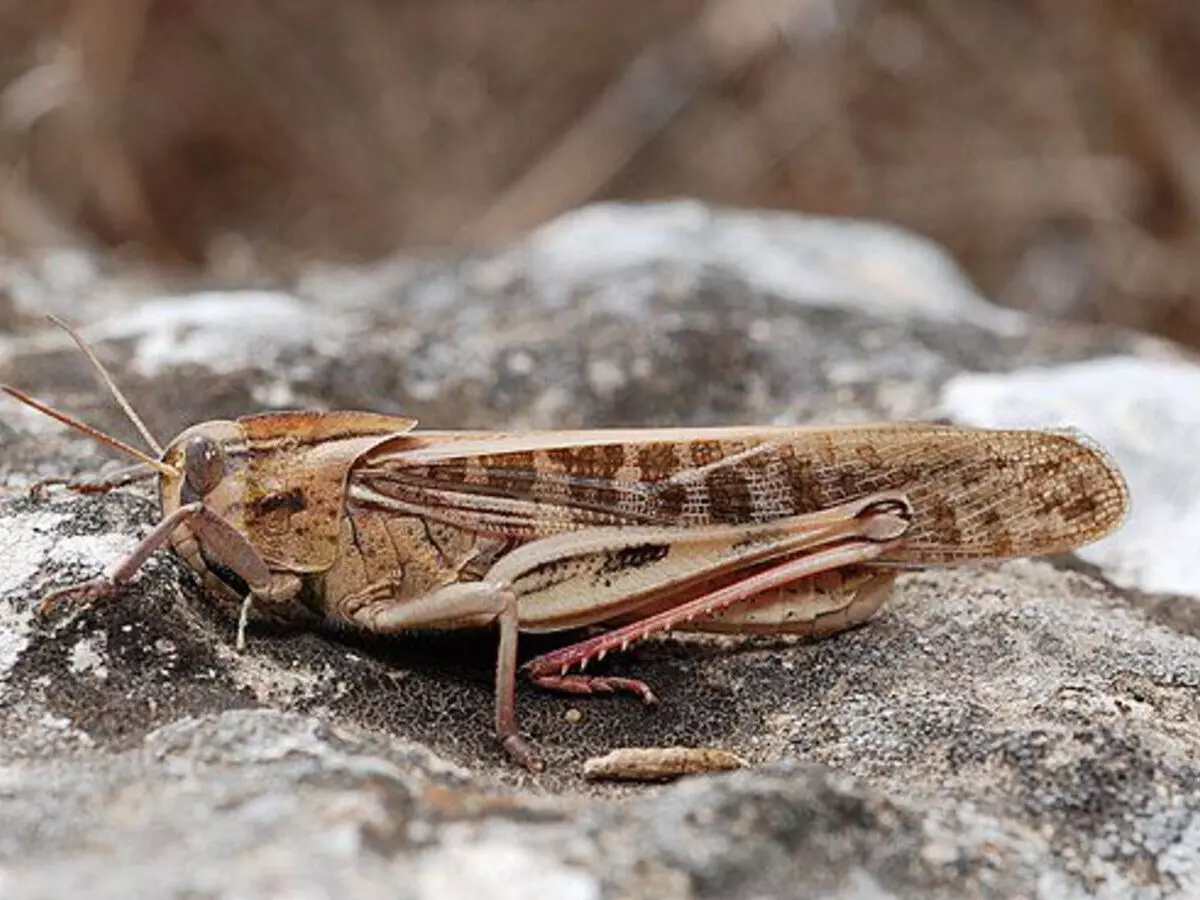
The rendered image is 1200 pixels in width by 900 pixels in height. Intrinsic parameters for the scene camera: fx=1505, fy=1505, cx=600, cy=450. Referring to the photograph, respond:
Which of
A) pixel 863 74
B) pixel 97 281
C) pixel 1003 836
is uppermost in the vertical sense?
pixel 863 74

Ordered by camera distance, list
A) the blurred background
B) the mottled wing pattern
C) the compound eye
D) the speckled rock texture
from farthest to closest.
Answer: the blurred background < the mottled wing pattern < the compound eye < the speckled rock texture

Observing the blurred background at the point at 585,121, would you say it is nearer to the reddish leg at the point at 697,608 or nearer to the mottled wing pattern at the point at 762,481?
the mottled wing pattern at the point at 762,481

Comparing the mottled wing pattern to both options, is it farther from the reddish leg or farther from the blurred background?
the blurred background

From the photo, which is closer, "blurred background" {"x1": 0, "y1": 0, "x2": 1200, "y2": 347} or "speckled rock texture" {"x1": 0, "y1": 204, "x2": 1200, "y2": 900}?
"speckled rock texture" {"x1": 0, "y1": 204, "x2": 1200, "y2": 900}

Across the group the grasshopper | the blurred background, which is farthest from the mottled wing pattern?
the blurred background

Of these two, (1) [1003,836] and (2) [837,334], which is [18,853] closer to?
(1) [1003,836]

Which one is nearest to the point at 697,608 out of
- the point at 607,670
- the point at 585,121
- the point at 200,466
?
the point at 607,670

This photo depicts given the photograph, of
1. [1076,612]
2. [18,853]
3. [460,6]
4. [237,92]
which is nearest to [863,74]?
[460,6]
